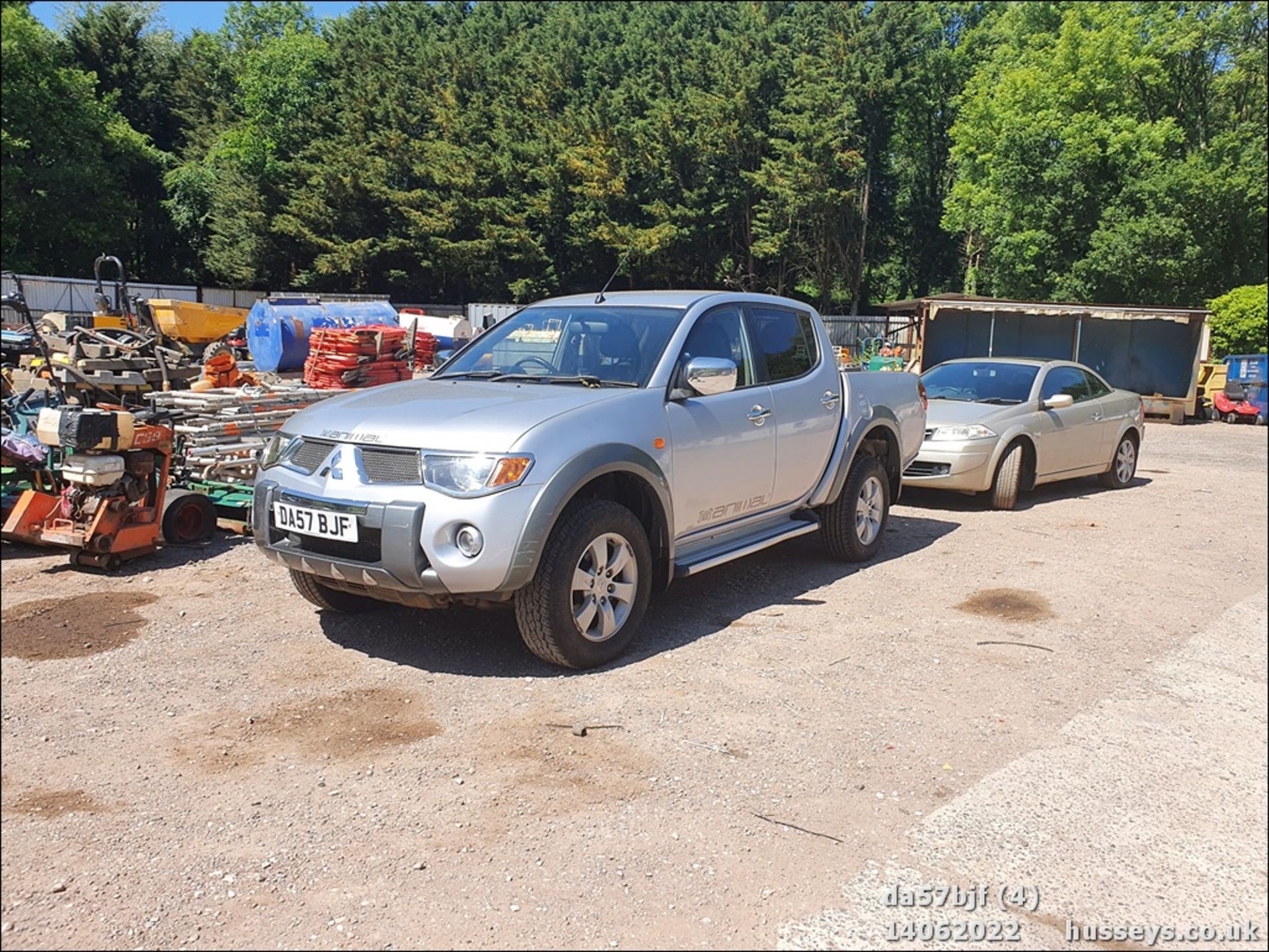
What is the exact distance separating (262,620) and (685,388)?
2758mm

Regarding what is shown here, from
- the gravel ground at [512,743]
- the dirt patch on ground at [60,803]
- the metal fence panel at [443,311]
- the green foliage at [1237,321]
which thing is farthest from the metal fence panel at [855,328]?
the dirt patch on ground at [60,803]

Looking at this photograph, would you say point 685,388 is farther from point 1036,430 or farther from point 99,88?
point 99,88

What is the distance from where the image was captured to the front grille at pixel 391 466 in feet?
15.3

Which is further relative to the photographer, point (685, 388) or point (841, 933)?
point (685, 388)

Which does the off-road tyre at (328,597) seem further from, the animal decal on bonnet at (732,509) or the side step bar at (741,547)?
the animal decal on bonnet at (732,509)

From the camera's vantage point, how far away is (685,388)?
561 cm

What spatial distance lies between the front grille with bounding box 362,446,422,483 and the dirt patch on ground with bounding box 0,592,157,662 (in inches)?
56.9

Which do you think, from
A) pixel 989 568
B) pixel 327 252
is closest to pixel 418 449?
pixel 989 568

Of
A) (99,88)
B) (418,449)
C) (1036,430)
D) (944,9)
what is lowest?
(1036,430)

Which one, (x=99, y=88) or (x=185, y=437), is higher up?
(x=99, y=88)

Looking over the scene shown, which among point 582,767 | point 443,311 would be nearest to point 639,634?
point 582,767

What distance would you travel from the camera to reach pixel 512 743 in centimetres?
412

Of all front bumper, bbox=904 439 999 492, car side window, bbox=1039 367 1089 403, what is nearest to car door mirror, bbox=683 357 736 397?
front bumper, bbox=904 439 999 492

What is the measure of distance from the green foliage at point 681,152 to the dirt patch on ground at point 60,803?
103 ft
